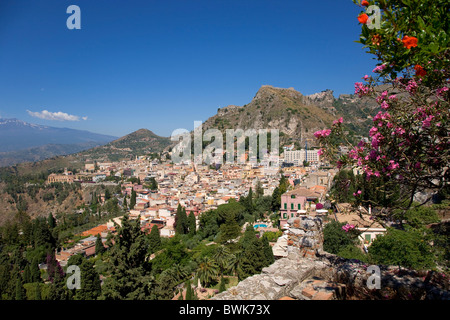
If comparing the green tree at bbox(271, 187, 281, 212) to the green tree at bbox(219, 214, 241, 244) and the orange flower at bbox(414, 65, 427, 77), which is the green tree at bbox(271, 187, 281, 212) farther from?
the orange flower at bbox(414, 65, 427, 77)

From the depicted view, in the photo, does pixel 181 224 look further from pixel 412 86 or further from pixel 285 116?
pixel 285 116

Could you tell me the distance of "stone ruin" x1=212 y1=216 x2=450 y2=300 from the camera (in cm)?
340

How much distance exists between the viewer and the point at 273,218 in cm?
2480

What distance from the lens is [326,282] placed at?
3.96 m

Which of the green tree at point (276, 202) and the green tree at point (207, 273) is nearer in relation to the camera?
the green tree at point (207, 273)

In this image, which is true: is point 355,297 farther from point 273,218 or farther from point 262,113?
point 262,113

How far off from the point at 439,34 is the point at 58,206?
249 ft

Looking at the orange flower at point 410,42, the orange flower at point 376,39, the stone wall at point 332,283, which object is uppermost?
the orange flower at point 376,39

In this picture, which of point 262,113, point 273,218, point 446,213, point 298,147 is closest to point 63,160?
point 262,113

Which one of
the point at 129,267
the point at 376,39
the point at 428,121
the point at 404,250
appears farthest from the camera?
the point at 404,250

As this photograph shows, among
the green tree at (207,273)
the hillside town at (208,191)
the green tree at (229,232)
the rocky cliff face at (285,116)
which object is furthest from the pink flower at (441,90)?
the rocky cliff face at (285,116)

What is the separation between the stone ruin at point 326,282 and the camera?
340 centimetres

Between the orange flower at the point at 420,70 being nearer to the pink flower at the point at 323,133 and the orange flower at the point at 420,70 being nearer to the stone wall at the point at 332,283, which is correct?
the pink flower at the point at 323,133

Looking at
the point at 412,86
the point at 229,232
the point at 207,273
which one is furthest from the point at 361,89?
the point at 229,232
